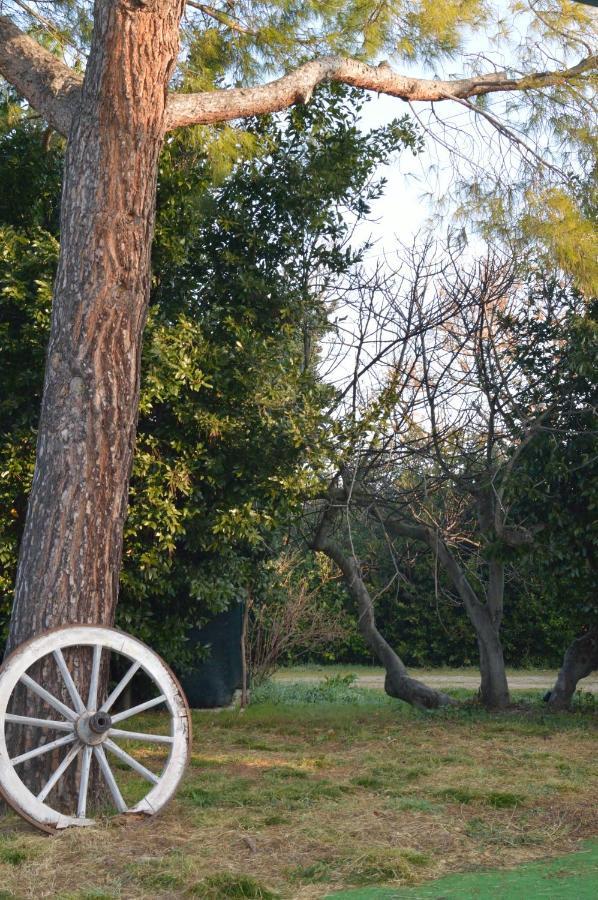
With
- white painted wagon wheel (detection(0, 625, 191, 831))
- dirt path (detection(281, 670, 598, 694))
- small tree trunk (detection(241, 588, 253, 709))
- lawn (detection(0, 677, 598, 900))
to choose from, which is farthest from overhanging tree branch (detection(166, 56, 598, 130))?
dirt path (detection(281, 670, 598, 694))

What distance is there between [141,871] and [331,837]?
37.4 inches

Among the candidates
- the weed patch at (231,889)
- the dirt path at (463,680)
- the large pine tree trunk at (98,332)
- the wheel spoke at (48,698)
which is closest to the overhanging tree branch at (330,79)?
the large pine tree trunk at (98,332)

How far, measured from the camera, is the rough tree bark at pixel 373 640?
9.92 m

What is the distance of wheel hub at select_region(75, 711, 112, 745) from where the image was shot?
4.64 meters

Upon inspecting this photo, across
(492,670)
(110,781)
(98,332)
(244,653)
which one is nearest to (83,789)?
(110,781)

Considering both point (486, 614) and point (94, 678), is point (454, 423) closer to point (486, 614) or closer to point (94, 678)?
point (486, 614)

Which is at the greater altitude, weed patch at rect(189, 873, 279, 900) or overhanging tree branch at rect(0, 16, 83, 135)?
overhanging tree branch at rect(0, 16, 83, 135)

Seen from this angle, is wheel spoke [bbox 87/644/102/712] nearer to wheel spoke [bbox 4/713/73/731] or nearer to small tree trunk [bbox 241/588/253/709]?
wheel spoke [bbox 4/713/73/731]

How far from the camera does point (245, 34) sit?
330 inches

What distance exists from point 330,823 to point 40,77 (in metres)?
5.00

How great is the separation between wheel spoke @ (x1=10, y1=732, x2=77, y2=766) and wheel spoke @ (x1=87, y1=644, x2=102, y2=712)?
0.17 meters

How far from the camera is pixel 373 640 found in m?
10.3

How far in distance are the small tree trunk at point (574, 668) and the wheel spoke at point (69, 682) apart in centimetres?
656

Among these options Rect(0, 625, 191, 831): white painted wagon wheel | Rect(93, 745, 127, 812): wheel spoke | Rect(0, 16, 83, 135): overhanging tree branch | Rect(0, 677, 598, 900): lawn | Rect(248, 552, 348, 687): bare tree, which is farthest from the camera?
Rect(248, 552, 348, 687): bare tree
